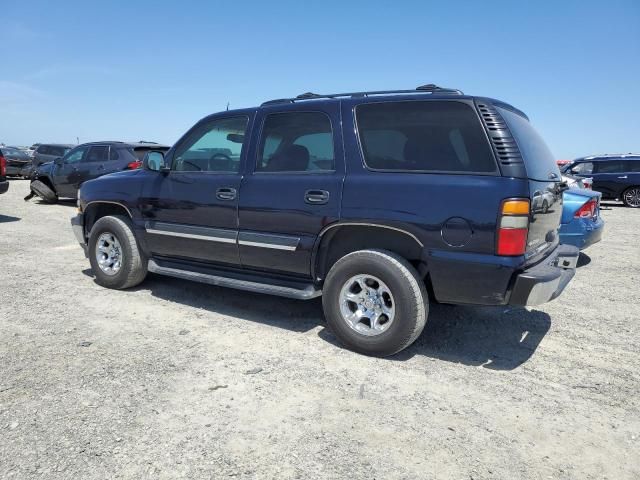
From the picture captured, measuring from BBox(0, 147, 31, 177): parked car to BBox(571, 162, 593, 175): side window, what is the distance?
22.6 meters

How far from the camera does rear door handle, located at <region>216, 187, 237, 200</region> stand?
422 centimetres

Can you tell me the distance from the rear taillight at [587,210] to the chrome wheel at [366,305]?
401 centimetres

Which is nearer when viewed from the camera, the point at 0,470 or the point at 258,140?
the point at 0,470

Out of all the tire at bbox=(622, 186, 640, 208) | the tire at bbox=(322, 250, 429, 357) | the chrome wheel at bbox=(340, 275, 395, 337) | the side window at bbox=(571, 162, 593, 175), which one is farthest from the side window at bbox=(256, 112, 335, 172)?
the tire at bbox=(622, 186, 640, 208)

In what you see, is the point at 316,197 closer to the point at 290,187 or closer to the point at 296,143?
the point at 290,187

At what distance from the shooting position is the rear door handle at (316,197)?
3710 millimetres

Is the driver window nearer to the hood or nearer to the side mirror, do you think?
the side mirror

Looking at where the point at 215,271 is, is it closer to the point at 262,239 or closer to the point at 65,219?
the point at 262,239

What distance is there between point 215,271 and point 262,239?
0.73 metres

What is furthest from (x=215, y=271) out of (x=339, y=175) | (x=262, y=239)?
(x=339, y=175)

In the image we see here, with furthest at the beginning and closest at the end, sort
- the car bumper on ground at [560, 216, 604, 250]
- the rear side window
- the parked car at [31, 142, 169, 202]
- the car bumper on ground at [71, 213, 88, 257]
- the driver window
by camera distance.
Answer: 1. the parked car at [31, 142, 169, 202]
2. the car bumper on ground at [560, 216, 604, 250]
3. the car bumper on ground at [71, 213, 88, 257]
4. the driver window
5. the rear side window

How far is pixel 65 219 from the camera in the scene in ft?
33.9

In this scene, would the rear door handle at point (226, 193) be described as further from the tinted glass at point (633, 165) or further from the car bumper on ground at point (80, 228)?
the tinted glass at point (633, 165)

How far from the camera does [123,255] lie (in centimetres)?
506
